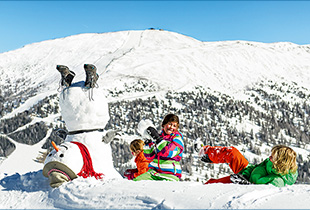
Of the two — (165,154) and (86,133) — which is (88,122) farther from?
(165,154)

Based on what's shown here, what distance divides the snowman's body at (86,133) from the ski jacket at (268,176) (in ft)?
6.46

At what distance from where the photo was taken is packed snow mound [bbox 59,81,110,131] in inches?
171

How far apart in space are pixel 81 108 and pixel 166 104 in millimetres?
17979

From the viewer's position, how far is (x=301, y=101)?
1131 inches

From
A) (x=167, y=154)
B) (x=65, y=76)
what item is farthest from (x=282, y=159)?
(x=65, y=76)

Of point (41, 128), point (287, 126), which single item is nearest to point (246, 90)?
point (287, 126)

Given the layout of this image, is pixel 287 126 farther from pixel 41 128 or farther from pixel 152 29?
pixel 152 29

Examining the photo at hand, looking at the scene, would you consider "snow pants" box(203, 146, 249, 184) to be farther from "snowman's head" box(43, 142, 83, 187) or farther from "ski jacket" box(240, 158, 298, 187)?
"snowman's head" box(43, 142, 83, 187)

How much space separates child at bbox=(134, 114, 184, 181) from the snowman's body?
67 centimetres

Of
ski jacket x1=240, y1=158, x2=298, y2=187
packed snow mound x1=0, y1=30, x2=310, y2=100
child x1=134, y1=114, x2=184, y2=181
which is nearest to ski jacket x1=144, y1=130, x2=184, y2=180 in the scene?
child x1=134, y1=114, x2=184, y2=181

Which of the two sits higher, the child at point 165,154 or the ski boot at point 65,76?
the ski boot at point 65,76

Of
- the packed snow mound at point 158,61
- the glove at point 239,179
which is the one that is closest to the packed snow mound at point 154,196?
the glove at point 239,179

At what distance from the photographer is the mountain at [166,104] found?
2922 mm

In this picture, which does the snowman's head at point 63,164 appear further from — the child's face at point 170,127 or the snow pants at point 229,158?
the snow pants at point 229,158
